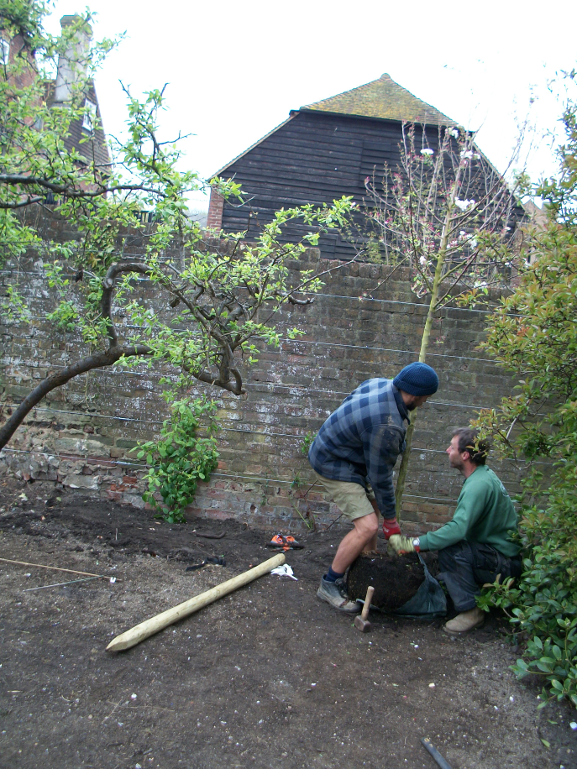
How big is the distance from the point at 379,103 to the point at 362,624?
12346 mm

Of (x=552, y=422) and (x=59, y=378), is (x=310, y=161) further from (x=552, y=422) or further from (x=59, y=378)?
(x=552, y=422)

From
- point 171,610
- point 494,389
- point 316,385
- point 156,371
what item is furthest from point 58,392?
point 494,389

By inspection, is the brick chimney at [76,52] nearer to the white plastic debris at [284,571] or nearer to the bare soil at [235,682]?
the bare soil at [235,682]

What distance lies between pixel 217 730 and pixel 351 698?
713mm

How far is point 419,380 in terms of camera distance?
341 centimetres

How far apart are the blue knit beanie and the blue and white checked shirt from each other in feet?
0.36

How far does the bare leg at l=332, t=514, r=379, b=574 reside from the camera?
3525 millimetres

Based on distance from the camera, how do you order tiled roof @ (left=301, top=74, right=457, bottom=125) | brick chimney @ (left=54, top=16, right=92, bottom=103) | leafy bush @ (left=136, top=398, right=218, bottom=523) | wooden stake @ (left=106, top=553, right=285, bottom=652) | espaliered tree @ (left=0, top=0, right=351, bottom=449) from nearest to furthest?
wooden stake @ (left=106, top=553, right=285, bottom=652)
espaliered tree @ (left=0, top=0, right=351, bottom=449)
brick chimney @ (left=54, top=16, right=92, bottom=103)
leafy bush @ (left=136, top=398, right=218, bottom=523)
tiled roof @ (left=301, top=74, right=457, bottom=125)

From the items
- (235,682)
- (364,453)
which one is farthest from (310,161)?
(235,682)

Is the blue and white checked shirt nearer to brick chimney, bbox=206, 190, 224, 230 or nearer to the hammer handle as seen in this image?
the hammer handle

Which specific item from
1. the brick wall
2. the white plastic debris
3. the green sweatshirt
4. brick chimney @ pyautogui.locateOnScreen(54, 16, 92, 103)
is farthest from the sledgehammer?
brick chimney @ pyautogui.locateOnScreen(54, 16, 92, 103)

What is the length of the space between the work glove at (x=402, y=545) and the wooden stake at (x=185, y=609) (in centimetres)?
93

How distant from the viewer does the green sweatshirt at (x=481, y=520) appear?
3375mm

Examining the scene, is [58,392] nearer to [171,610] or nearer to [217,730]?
[171,610]
